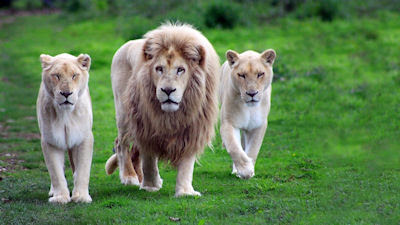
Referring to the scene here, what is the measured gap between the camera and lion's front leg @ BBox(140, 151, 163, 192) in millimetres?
6922

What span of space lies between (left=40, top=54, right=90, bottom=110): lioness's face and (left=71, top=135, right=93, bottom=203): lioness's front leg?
1.61 ft

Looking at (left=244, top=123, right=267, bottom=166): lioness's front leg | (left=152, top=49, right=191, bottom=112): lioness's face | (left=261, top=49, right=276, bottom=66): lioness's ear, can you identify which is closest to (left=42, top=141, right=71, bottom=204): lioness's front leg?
(left=152, top=49, right=191, bottom=112): lioness's face

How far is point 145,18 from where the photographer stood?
2197 centimetres

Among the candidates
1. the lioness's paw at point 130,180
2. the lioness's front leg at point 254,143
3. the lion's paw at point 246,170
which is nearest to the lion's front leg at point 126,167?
the lioness's paw at point 130,180

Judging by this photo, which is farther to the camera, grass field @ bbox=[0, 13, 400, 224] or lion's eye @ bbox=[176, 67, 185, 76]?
lion's eye @ bbox=[176, 67, 185, 76]

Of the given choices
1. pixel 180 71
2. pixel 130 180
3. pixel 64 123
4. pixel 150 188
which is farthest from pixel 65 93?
pixel 130 180

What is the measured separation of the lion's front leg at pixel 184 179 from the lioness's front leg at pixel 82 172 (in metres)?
0.90

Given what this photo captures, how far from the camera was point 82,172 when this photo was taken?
658 cm

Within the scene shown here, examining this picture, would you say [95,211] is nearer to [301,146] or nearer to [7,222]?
[7,222]

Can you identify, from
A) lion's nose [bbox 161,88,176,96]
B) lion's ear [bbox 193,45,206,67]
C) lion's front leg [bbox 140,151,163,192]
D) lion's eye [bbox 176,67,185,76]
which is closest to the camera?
lion's nose [bbox 161,88,176,96]

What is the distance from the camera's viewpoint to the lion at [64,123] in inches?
250

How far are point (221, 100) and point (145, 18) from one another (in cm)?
Answer: 1398

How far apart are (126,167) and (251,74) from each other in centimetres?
177

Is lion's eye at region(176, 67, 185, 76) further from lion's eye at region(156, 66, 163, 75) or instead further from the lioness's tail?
the lioness's tail
